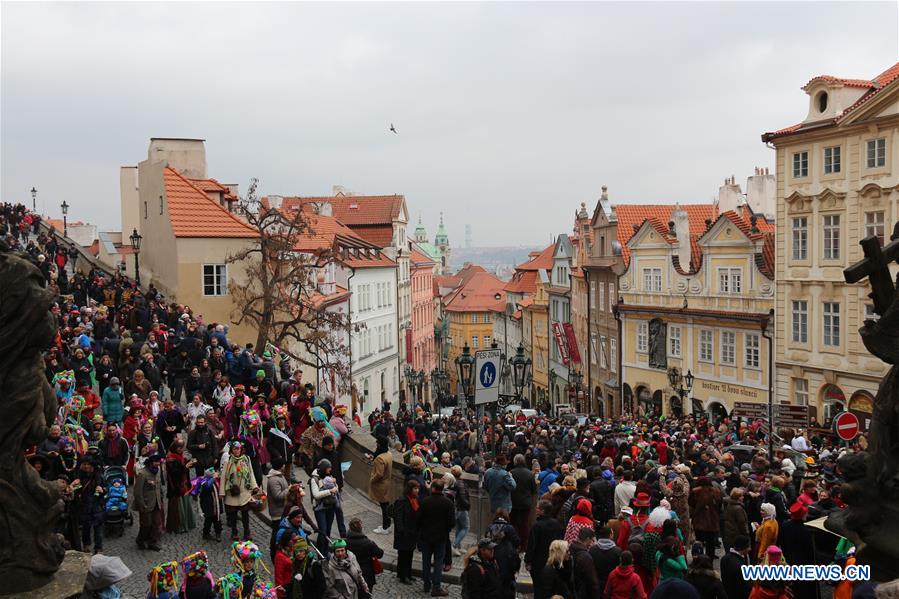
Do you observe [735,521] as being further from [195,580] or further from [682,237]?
[682,237]

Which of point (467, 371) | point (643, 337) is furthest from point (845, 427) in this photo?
point (643, 337)

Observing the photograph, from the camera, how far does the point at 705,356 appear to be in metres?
44.6

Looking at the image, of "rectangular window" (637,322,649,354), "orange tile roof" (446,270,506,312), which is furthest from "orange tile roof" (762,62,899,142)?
"orange tile roof" (446,270,506,312)

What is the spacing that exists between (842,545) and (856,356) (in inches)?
1074

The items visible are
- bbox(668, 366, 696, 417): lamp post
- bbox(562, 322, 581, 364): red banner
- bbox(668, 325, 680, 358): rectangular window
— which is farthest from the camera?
bbox(562, 322, 581, 364): red banner

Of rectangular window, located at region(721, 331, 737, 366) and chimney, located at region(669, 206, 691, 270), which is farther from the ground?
chimney, located at region(669, 206, 691, 270)

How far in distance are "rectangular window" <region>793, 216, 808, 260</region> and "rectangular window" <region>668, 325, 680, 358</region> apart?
30.0 ft

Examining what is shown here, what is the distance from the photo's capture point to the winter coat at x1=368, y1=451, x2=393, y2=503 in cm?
1413

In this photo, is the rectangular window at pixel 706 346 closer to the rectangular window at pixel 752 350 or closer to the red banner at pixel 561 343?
the rectangular window at pixel 752 350

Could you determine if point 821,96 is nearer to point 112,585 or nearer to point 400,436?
point 400,436

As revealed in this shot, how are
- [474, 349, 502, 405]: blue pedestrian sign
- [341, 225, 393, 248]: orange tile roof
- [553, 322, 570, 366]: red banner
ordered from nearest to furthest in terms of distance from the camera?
1. [474, 349, 502, 405]: blue pedestrian sign
2. [553, 322, 570, 366]: red banner
3. [341, 225, 393, 248]: orange tile roof

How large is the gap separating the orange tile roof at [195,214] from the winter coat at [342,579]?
26.1m

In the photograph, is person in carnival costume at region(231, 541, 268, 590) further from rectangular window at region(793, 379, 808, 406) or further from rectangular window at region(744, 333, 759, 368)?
rectangular window at region(744, 333, 759, 368)

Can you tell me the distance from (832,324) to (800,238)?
3893 millimetres
